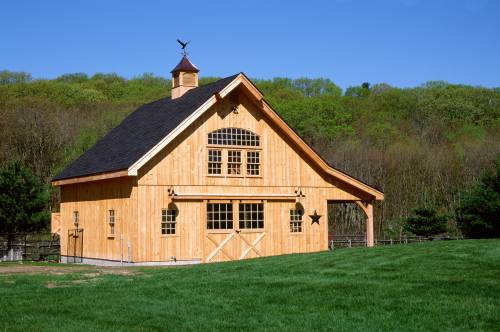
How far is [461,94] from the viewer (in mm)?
70438

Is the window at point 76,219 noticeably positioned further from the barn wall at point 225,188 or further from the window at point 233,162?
the window at point 233,162

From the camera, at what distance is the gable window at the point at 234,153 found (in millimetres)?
28109

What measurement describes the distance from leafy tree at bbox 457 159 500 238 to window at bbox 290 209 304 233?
26.0 ft

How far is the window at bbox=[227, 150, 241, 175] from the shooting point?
93.6 ft

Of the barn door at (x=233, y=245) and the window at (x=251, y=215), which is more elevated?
the window at (x=251, y=215)

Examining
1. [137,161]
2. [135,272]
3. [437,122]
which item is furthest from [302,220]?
[437,122]

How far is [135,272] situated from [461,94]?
181ft

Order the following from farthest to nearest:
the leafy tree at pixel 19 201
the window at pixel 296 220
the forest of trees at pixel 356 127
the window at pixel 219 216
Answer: the forest of trees at pixel 356 127 < the leafy tree at pixel 19 201 < the window at pixel 296 220 < the window at pixel 219 216

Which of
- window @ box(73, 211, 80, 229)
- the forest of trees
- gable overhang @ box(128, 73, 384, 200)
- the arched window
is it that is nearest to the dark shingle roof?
gable overhang @ box(128, 73, 384, 200)

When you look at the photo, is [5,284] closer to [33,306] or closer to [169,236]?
[33,306]

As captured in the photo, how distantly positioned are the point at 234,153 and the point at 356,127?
41.2 m

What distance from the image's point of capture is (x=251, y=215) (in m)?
28.7

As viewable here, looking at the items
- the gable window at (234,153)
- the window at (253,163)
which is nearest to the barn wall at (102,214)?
the gable window at (234,153)

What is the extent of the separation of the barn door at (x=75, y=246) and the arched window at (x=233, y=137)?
23.6 feet
